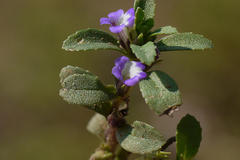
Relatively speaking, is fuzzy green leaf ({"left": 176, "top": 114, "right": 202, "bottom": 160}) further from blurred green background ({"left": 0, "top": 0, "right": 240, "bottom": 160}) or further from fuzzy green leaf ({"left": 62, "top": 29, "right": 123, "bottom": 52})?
blurred green background ({"left": 0, "top": 0, "right": 240, "bottom": 160})

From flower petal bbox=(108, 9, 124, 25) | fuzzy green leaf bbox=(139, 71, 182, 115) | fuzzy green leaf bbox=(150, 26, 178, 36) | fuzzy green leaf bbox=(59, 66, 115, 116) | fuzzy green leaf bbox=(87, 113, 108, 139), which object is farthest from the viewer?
fuzzy green leaf bbox=(87, 113, 108, 139)

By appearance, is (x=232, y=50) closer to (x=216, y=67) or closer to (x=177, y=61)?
(x=216, y=67)

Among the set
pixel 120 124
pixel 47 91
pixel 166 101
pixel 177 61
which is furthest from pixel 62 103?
pixel 166 101

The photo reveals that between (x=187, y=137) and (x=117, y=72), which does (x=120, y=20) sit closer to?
(x=117, y=72)

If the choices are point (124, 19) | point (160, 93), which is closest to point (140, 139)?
point (160, 93)

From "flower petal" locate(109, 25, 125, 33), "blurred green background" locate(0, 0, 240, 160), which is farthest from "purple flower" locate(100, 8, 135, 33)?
"blurred green background" locate(0, 0, 240, 160)
